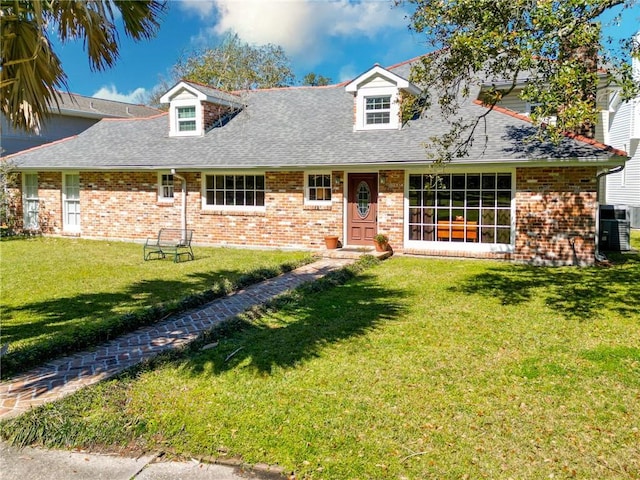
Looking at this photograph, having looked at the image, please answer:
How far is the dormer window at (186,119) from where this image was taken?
66.0 feet

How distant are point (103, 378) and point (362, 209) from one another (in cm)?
1145

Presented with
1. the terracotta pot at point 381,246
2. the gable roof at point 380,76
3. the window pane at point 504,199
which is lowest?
the terracotta pot at point 381,246

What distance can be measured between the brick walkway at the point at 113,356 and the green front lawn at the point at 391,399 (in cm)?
39

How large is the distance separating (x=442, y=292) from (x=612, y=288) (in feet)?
11.9

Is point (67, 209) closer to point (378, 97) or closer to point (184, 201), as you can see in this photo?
point (184, 201)

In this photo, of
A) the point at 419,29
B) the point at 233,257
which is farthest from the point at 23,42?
the point at 233,257

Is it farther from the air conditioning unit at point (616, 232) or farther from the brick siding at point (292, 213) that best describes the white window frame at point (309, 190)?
the air conditioning unit at point (616, 232)

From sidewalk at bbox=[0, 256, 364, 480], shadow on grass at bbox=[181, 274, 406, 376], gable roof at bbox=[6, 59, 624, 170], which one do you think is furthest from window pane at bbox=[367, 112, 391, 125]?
sidewalk at bbox=[0, 256, 364, 480]

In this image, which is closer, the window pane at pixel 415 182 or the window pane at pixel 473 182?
the window pane at pixel 473 182

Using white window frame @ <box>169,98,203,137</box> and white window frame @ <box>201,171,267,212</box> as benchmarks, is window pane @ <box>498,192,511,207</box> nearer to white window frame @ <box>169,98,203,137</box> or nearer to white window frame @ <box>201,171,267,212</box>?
white window frame @ <box>201,171,267,212</box>

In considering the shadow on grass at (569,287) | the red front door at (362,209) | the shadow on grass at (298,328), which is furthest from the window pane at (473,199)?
the shadow on grass at (298,328)

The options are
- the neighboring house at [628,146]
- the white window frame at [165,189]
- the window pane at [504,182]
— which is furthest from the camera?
the neighboring house at [628,146]

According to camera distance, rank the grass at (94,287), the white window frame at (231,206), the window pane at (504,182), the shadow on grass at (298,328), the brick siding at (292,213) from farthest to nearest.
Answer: the white window frame at (231,206), the window pane at (504,182), the brick siding at (292,213), the grass at (94,287), the shadow on grass at (298,328)

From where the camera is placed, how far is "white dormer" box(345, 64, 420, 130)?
1653 cm
